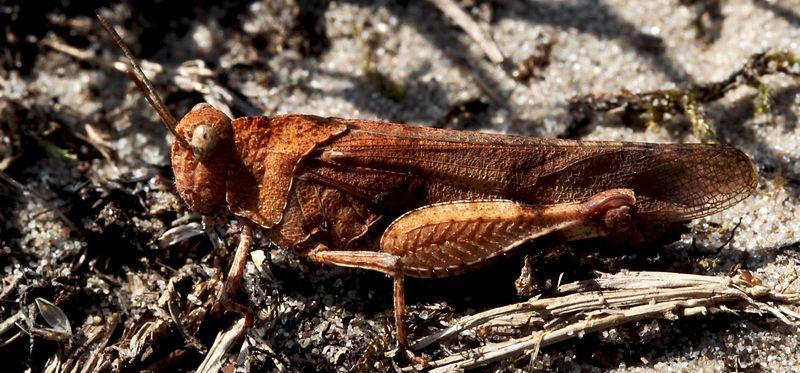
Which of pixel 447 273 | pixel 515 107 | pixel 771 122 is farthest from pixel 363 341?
pixel 771 122

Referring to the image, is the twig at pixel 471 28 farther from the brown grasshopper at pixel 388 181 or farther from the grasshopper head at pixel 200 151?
the grasshopper head at pixel 200 151

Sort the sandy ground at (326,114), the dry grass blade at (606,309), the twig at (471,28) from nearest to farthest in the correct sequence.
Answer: the dry grass blade at (606,309) < the sandy ground at (326,114) < the twig at (471,28)

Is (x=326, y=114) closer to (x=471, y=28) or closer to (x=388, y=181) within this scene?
(x=471, y=28)

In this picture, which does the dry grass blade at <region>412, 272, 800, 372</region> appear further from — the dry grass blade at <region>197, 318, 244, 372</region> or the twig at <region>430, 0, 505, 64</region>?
the twig at <region>430, 0, 505, 64</region>

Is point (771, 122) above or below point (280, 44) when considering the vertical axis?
below

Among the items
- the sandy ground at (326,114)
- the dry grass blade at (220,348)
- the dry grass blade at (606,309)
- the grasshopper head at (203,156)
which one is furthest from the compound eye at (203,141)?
the dry grass blade at (606,309)

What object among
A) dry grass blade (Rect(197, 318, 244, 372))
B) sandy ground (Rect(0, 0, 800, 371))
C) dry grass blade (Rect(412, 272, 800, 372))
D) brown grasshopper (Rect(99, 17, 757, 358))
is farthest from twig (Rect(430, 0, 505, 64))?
dry grass blade (Rect(197, 318, 244, 372))

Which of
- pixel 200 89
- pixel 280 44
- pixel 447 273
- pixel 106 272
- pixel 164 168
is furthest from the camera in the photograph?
pixel 280 44

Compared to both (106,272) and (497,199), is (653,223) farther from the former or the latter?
(106,272)
